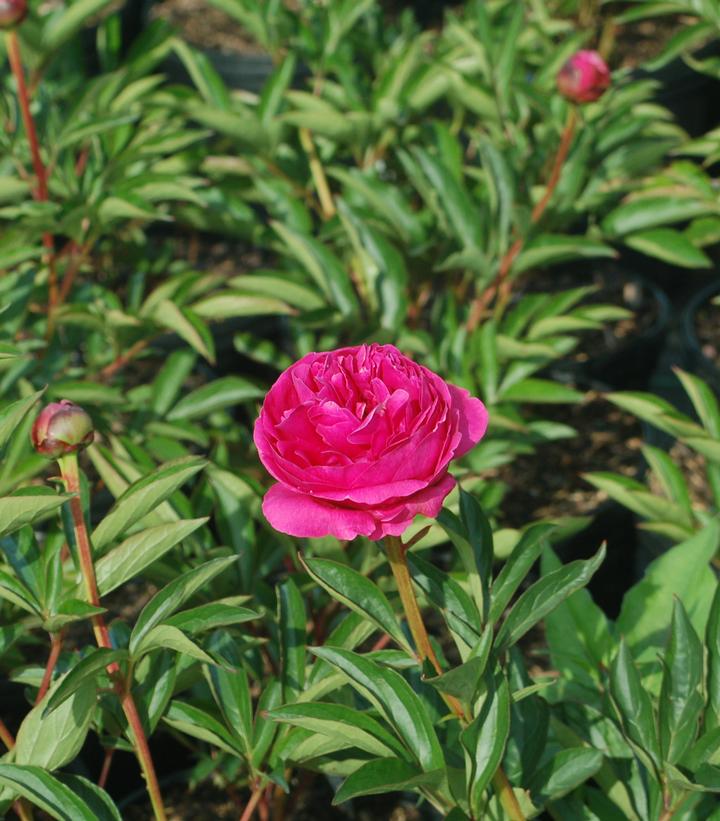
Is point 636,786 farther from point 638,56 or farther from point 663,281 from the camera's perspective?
point 638,56

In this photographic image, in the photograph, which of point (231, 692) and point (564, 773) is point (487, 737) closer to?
point (564, 773)

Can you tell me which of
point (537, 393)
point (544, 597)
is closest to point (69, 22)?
point (537, 393)

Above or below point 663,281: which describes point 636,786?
above

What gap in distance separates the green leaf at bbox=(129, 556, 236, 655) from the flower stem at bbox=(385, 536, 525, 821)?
17cm

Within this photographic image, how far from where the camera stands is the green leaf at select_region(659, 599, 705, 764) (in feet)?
2.74

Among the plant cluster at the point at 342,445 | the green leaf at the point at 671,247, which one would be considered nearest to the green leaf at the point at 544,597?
the plant cluster at the point at 342,445

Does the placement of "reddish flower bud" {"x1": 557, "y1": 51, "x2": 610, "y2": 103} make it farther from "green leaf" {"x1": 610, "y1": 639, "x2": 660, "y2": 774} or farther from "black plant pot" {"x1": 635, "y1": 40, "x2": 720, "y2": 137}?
"black plant pot" {"x1": 635, "y1": 40, "x2": 720, "y2": 137}

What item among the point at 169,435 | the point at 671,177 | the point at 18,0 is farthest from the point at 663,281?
the point at 18,0

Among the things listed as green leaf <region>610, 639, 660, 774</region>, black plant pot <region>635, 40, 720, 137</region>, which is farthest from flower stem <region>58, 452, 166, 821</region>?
black plant pot <region>635, 40, 720, 137</region>

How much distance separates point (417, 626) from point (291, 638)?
10.7 inches

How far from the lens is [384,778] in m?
0.77

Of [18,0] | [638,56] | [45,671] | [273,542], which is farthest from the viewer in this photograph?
[638,56]

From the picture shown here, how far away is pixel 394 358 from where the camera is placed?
721 mm

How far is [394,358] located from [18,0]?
32.7 inches
